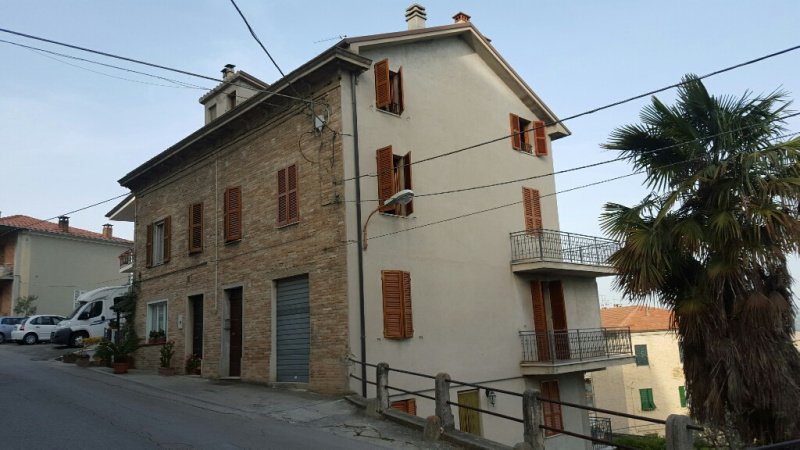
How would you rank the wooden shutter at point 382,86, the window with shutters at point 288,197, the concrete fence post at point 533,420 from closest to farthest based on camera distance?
1. the concrete fence post at point 533,420
2. the wooden shutter at point 382,86
3. the window with shutters at point 288,197

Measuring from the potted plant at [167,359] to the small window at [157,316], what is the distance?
1230mm

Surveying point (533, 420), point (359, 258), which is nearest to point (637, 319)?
point (359, 258)

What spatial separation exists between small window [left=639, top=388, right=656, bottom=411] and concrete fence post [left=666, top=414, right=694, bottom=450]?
31.4 meters

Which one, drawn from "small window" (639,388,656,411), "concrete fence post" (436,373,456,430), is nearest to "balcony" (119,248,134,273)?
"concrete fence post" (436,373,456,430)

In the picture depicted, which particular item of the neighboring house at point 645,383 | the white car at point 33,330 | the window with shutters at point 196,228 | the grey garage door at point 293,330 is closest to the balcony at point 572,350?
the grey garage door at point 293,330

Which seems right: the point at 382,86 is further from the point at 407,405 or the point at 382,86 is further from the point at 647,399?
the point at 647,399

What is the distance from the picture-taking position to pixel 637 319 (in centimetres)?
3825

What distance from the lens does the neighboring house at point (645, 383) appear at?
35094 millimetres

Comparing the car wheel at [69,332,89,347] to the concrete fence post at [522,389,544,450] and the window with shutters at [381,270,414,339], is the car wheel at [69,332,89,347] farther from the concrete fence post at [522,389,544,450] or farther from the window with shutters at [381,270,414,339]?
the concrete fence post at [522,389,544,450]

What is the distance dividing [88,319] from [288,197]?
1724cm

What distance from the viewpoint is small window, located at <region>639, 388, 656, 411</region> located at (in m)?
35.2

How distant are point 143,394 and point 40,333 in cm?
1945

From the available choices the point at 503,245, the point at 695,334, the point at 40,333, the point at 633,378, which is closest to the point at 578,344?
the point at 503,245

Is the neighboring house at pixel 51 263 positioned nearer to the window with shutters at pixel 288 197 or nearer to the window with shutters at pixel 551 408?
the window with shutters at pixel 288 197
